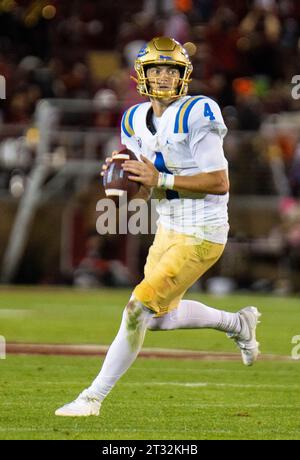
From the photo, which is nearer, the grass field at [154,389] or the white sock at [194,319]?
the grass field at [154,389]

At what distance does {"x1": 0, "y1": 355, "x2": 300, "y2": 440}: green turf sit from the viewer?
5727 mm

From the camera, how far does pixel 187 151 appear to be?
6477 millimetres

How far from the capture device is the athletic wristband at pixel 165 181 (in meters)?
6.20

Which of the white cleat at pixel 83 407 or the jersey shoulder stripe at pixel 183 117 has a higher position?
the jersey shoulder stripe at pixel 183 117

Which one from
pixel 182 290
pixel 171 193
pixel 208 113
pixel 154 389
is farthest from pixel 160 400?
pixel 208 113

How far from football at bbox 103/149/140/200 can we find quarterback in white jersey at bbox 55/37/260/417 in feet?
0.19

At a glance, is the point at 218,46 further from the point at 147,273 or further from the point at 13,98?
the point at 147,273

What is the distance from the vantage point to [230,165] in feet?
53.0

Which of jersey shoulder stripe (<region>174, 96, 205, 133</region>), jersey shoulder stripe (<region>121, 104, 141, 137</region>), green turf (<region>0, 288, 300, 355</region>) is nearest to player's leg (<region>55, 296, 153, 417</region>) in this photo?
jersey shoulder stripe (<region>174, 96, 205, 133</region>)

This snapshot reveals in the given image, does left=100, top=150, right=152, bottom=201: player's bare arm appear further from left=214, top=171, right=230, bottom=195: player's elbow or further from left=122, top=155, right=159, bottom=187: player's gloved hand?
left=214, top=171, right=230, bottom=195: player's elbow

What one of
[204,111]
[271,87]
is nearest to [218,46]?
[271,87]

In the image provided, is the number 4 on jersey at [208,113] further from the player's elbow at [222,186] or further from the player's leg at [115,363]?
the player's leg at [115,363]

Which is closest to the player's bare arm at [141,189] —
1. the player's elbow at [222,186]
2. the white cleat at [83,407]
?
the player's elbow at [222,186]

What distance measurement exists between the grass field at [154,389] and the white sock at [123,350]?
18 cm
